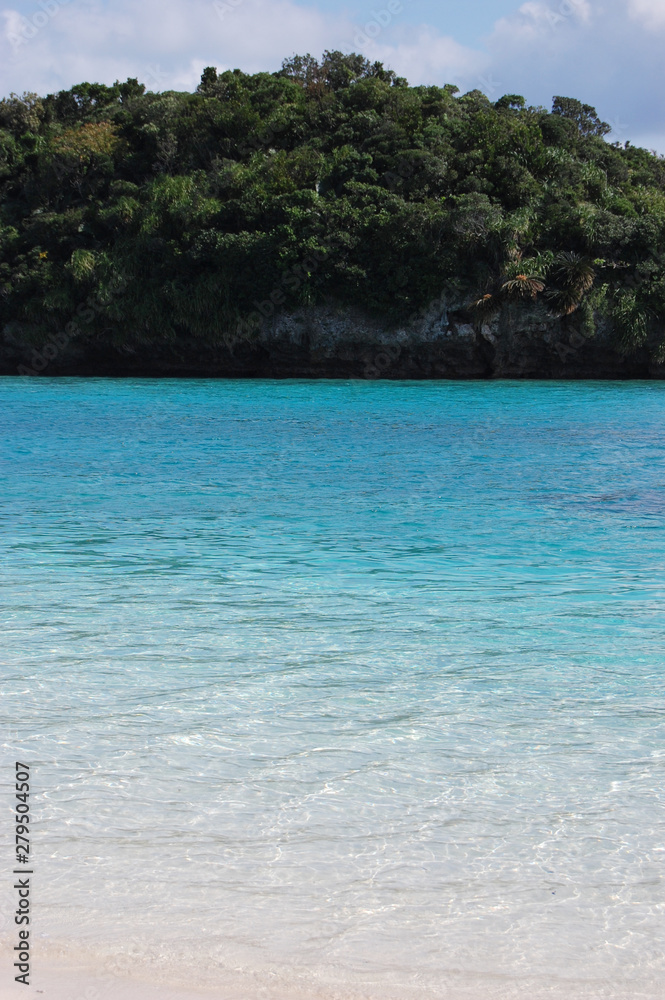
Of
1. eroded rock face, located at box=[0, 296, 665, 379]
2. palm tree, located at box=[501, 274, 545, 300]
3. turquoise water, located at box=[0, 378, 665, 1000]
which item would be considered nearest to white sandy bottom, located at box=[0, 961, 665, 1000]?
turquoise water, located at box=[0, 378, 665, 1000]

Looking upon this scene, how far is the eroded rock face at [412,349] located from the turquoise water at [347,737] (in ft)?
81.4

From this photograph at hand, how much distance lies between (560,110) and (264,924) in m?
49.2

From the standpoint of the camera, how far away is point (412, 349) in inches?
1356

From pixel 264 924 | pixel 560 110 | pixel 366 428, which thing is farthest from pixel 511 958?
pixel 560 110

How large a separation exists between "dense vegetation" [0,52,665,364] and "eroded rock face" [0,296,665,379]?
71 centimetres

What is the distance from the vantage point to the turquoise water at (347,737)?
2.39m

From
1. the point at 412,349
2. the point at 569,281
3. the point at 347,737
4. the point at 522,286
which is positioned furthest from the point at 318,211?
the point at 347,737

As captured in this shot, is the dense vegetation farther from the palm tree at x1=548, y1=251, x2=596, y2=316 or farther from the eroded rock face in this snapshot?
the eroded rock face

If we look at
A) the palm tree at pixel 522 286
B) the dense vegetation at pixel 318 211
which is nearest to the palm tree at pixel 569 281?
the dense vegetation at pixel 318 211

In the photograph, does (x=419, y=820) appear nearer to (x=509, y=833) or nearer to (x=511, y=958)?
(x=509, y=833)

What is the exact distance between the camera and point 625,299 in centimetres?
3127

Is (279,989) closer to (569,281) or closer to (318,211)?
(569,281)

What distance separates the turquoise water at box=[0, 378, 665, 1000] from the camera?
94.0 inches

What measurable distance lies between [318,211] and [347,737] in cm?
3277
